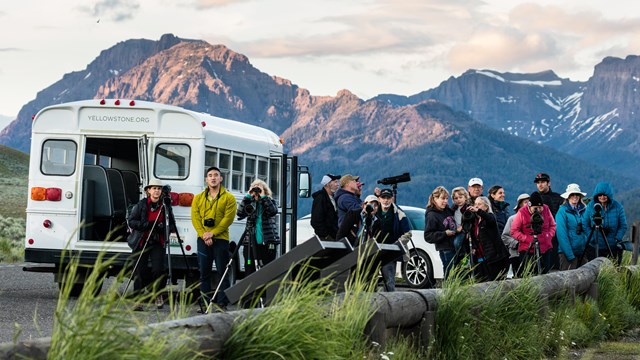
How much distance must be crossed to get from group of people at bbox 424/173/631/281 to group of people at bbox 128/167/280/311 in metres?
2.00

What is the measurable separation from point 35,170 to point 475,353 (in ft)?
28.6

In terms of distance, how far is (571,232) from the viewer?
16.6 m

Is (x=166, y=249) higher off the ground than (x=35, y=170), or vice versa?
(x=35, y=170)

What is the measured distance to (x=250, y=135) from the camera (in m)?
17.4

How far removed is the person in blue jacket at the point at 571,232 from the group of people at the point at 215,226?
4.61 metres

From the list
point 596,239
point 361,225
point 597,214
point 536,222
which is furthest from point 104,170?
point 596,239

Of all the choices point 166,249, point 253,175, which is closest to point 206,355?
point 166,249

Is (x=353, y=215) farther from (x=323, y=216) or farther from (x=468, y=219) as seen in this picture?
(x=468, y=219)

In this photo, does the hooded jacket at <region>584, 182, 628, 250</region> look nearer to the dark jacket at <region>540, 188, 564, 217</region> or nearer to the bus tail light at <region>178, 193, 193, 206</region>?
the dark jacket at <region>540, 188, 564, 217</region>

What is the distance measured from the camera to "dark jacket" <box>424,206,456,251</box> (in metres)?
14.2

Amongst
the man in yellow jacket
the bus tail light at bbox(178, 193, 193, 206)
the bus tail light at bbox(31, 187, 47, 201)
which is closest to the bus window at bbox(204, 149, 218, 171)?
the bus tail light at bbox(178, 193, 193, 206)

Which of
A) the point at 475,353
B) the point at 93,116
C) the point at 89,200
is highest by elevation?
the point at 93,116

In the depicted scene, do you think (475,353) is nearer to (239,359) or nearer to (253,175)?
(239,359)

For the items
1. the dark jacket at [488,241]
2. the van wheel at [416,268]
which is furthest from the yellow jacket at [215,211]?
the van wheel at [416,268]
